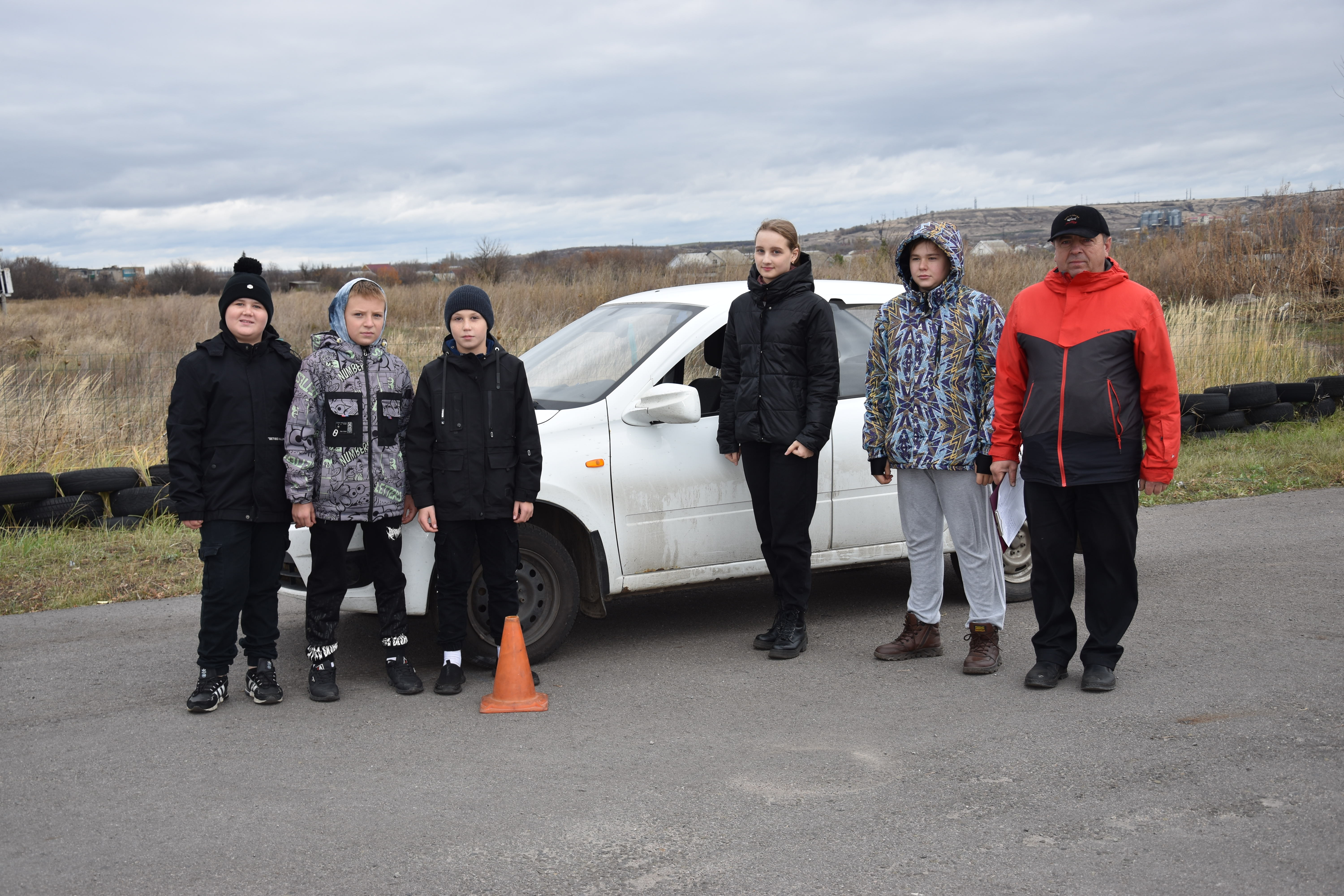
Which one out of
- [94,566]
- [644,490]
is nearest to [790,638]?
[644,490]

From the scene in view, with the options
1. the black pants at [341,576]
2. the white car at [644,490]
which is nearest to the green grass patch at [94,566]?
the white car at [644,490]

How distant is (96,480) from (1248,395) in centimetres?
1169

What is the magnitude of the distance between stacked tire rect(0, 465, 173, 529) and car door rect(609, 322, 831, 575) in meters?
5.06

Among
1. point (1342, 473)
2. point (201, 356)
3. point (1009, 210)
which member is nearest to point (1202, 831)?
point (201, 356)

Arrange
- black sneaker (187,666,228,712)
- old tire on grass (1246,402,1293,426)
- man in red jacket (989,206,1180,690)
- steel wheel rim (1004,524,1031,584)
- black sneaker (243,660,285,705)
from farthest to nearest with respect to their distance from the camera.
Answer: old tire on grass (1246,402,1293,426)
steel wheel rim (1004,524,1031,584)
black sneaker (243,660,285,705)
black sneaker (187,666,228,712)
man in red jacket (989,206,1180,690)

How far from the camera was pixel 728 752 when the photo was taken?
14.4 ft

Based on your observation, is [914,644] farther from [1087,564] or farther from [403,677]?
[403,677]

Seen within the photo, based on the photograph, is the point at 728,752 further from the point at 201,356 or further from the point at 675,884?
the point at 201,356

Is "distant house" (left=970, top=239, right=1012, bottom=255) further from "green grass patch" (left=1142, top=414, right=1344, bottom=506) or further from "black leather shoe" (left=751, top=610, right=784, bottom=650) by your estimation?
"black leather shoe" (left=751, top=610, right=784, bottom=650)

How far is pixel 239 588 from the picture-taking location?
16.5ft

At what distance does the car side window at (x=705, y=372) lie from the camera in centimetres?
588

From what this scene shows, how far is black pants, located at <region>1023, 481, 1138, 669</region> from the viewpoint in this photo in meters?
5.00

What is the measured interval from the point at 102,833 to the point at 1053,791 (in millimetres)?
3256

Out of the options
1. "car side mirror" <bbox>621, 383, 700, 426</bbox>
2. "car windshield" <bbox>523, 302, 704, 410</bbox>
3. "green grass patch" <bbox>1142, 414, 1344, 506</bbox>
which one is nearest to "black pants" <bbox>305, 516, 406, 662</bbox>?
"car windshield" <bbox>523, 302, 704, 410</bbox>
